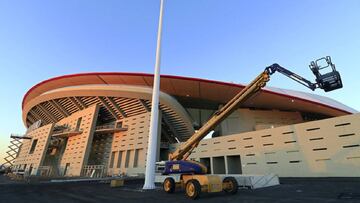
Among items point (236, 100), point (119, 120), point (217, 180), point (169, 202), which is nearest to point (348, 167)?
point (236, 100)

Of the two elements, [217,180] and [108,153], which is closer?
[217,180]

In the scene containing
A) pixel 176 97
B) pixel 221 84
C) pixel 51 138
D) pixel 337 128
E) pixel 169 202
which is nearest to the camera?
pixel 169 202

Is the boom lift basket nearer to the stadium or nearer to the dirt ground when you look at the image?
the dirt ground

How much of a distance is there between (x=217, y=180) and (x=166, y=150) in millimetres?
28950

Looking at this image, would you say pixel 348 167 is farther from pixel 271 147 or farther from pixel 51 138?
pixel 51 138

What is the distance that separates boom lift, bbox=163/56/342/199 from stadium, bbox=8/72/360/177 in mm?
11060

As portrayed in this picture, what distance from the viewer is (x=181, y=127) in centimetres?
3609

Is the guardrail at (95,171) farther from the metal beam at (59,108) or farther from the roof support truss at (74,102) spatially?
the metal beam at (59,108)

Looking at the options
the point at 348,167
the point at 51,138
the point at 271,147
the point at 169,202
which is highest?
the point at 51,138

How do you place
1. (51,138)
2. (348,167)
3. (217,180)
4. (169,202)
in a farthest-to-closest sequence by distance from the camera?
(51,138) < (348,167) < (217,180) < (169,202)

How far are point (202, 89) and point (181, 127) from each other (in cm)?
856

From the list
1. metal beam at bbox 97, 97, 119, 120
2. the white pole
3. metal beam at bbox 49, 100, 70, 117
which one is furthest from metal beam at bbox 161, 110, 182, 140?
metal beam at bbox 49, 100, 70, 117

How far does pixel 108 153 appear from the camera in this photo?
125 feet

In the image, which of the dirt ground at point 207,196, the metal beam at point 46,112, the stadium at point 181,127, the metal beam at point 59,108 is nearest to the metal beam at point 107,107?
the stadium at point 181,127
